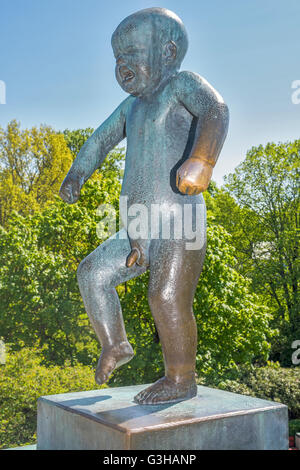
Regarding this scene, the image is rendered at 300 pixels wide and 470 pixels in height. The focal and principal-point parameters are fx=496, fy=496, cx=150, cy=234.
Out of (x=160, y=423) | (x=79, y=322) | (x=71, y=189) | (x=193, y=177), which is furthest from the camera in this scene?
(x=79, y=322)

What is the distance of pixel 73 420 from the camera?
2.65 metres

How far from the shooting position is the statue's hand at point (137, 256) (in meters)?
2.92

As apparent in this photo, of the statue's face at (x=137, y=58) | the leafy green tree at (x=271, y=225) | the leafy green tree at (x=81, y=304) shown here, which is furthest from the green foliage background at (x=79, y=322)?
the statue's face at (x=137, y=58)

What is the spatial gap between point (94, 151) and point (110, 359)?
1419 mm

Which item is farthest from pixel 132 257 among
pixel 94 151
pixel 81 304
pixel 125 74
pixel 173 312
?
pixel 81 304

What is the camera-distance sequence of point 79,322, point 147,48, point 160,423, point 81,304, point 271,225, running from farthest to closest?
point 271,225, point 79,322, point 81,304, point 147,48, point 160,423

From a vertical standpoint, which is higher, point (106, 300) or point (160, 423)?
point (106, 300)

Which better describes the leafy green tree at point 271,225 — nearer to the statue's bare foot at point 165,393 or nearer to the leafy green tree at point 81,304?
the leafy green tree at point 81,304

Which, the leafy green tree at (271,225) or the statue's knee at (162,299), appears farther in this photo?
the leafy green tree at (271,225)

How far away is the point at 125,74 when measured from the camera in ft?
10.1

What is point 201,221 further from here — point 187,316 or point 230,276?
point 230,276

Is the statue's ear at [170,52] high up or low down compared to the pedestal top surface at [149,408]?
up

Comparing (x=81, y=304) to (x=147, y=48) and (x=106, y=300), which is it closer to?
(x=106, y=300)

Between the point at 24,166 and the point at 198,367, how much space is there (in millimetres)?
13744
